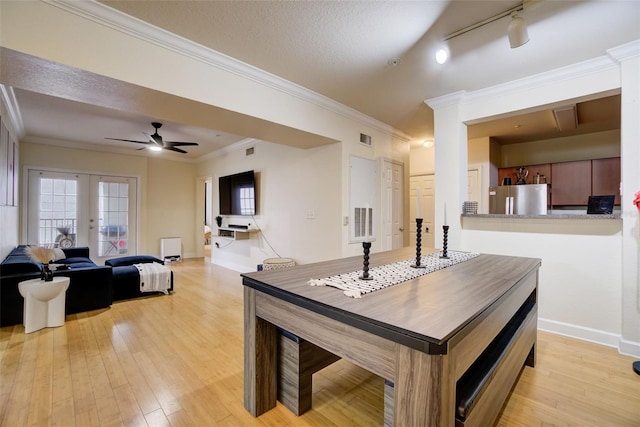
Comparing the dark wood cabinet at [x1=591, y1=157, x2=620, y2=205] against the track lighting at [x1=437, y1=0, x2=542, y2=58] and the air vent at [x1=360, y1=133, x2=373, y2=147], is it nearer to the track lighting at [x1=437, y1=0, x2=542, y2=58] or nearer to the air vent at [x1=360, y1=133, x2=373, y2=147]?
the air vent at [x1=360, y1=133, x2=373, y2=147]

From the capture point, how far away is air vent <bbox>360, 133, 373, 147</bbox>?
13.4 feet

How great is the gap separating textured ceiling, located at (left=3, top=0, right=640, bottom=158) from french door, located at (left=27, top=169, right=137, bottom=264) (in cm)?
461

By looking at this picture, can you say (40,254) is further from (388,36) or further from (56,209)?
(388,36)

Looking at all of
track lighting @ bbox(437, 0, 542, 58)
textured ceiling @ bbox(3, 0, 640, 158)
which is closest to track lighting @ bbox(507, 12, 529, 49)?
track lighting @ bbox(437, 0, 542, 58)

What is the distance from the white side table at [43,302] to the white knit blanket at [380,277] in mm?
3047

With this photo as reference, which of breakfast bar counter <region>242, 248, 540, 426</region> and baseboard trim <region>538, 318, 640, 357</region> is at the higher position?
breakfast bar counter <region>242, 248, 540, 426</region>

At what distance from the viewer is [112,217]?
6.27 metres

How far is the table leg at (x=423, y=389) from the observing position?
2.85 ft

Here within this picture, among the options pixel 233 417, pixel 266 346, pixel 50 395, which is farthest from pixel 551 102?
pixel 50 395

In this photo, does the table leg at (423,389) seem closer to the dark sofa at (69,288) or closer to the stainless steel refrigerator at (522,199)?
the dark sofa at (69,288)

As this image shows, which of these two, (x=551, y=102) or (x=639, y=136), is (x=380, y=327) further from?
(x=551, y=102)

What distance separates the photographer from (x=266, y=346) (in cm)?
163

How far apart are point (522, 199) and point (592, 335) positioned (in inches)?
96.5

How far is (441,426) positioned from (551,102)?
131 inches
